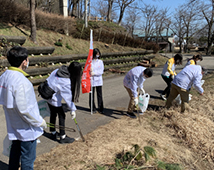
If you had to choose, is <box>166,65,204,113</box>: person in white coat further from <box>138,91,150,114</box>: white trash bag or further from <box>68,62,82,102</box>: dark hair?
<box>68,62,82,102</box>: dark hair

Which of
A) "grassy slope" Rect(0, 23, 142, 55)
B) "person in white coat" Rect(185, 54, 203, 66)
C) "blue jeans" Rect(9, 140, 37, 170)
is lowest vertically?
"blue jeans" Rect(9, 140, 37, 170)

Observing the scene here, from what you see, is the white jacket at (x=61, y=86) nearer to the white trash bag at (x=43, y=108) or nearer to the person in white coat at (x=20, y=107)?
the white trash bag at (x=43, y=108)

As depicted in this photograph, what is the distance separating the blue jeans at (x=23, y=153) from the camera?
2.19m

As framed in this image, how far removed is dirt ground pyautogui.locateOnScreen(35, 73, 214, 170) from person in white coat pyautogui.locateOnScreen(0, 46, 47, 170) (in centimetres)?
84

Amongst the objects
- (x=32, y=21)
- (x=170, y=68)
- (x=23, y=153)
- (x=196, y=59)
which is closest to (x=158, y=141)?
(x=23, y=153)

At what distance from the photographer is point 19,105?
77.6 inches

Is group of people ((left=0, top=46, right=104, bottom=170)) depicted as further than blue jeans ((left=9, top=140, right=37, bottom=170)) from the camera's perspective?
No

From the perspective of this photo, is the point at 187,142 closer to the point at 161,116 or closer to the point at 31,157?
the point at 161,116

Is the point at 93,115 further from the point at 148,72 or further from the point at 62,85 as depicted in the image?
the point at 62,85

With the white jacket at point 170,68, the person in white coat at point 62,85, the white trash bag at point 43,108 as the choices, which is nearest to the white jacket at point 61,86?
the person in white coat at point 62,85

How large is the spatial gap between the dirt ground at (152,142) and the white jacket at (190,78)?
0.85 meters

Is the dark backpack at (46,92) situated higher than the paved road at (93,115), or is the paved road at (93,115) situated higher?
the dark backpack at (46,92)

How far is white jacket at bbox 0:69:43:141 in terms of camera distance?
77.7 inches

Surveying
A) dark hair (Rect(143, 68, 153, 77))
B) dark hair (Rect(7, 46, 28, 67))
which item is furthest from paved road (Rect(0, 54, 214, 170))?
dark hair (Rect(7, 46, 28, 67))
